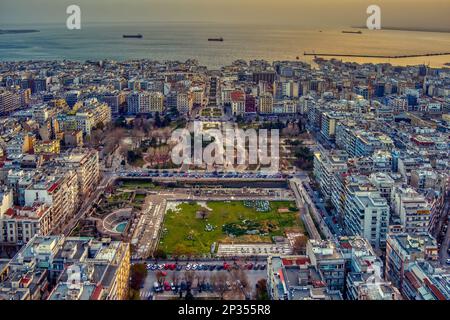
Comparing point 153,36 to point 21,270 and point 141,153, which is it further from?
point 21,270

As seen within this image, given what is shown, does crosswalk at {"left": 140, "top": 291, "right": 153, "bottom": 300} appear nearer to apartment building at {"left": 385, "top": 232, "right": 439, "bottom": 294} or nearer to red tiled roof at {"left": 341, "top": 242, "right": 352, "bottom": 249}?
red tiled roof at {"left": 341, "top": 242, "right": 352, "bottom": 249}

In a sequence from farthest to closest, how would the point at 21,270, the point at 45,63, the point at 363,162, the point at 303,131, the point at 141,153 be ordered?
1. the point at 45,63
2. the point at 303,131
3. the point at 141,153
4. the point at 363,162
5. the point at 21,270

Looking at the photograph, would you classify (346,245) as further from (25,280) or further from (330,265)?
(25,280)

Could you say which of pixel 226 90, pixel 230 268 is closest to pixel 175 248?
pixel 230 268

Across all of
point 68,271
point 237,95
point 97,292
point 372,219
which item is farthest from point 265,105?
point 97,292
